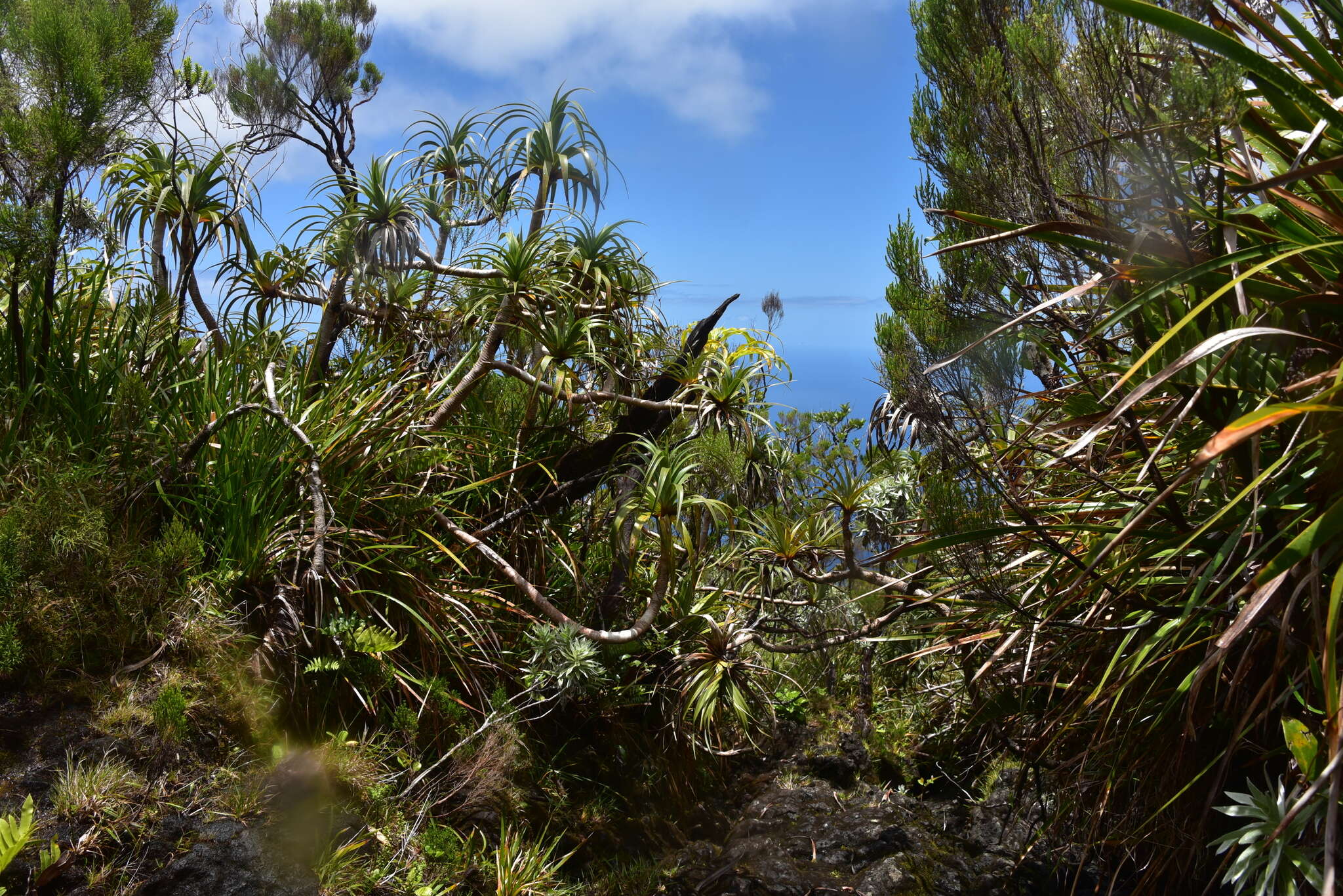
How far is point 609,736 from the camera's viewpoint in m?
4.39

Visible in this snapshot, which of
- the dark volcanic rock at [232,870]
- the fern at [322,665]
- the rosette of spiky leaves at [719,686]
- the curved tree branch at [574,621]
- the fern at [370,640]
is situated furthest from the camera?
the rosette of spiky leaves at [719,686]

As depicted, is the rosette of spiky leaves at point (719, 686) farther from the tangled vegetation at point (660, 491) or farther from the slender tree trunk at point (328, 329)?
the slender tree trunk at point (328, 329)

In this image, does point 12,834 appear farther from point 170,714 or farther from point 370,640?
point 370,640

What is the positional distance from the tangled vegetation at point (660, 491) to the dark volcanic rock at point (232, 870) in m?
0.11

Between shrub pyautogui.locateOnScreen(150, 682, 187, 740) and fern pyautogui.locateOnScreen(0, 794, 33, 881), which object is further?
shrub pyautogui.locateOnScreen(150, 682, 187, 740)

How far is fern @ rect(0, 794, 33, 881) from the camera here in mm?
2107

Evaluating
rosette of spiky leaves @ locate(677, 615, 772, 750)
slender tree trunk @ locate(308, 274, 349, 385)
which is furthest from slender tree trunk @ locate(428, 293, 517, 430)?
rosette of spiky leaves @ locate(677, 615, 772, 750)

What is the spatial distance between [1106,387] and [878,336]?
257 cm

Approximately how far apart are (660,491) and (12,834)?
8.03ft

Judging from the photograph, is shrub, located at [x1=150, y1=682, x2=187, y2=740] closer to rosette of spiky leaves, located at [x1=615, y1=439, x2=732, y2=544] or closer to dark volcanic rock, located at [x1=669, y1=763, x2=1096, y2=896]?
rosette of spiky leaves, located at [x1=615, y1=439, x2=732, y2=544]

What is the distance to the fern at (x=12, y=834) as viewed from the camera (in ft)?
6.91

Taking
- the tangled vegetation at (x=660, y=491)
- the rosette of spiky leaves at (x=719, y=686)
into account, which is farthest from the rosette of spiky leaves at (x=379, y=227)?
the rosette of spiky leaves at (x=719, y=686)

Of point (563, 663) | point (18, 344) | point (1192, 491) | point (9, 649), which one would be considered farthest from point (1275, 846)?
point (18, 344)

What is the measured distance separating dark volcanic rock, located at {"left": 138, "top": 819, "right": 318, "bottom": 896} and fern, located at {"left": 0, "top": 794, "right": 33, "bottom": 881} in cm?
43
